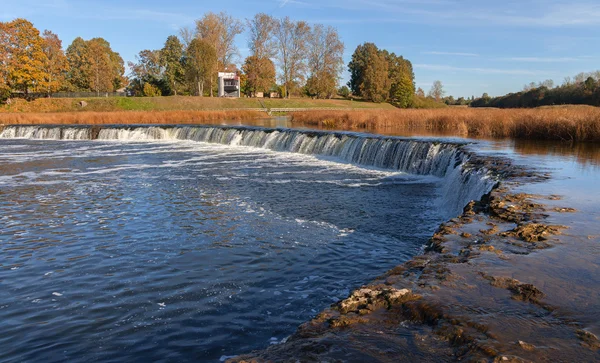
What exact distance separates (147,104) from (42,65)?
14.4m

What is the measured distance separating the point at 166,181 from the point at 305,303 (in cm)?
1061

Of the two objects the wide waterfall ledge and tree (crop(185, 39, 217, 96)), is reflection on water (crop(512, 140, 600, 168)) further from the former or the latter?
tree (crop(185, 39, 217, 96))

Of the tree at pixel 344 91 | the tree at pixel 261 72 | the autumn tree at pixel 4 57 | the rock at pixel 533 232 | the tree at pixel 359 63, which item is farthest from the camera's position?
the tree at pixel 344 91

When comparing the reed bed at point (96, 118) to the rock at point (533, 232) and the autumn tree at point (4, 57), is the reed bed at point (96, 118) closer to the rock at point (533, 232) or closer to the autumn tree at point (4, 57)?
the autumn tree at point (4, 57)

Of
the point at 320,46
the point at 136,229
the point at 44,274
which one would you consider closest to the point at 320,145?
the point at 136,229

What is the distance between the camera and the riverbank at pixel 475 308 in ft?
10.8

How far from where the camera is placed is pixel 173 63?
7094 centimetres

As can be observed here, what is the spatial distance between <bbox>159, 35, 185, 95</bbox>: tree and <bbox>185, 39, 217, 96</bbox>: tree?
3.22 metres

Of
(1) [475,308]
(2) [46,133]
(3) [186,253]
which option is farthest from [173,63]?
(1) [475,308]

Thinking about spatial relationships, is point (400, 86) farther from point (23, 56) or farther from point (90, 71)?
point (23, 56)

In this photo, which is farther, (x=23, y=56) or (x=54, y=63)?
(x=54, y=63)

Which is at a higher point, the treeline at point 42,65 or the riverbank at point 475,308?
the treeline at point 42,65

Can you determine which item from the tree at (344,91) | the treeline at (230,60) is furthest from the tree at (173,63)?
the tree at (344,91)

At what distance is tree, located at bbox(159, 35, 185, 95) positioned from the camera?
7069 cm
